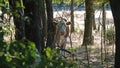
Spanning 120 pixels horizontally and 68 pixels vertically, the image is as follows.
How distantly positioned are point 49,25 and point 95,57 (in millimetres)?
8160

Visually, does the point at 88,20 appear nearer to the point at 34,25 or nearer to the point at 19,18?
the point at 34,25

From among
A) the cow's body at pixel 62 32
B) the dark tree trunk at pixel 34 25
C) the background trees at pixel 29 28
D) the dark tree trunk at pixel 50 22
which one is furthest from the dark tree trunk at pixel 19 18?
the cow's body at pixel 62 32

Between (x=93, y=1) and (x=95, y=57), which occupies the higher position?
(x=93, y=1)

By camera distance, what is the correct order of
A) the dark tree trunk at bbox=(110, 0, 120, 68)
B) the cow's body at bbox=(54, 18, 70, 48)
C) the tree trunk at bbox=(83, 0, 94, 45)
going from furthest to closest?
the tree trunk at bbox=(83, 0, 94, 45), the cow's body at bbox=(54, 18, 70, 48), the dark tree trunk at bbox=(110, 0, 120, 68)

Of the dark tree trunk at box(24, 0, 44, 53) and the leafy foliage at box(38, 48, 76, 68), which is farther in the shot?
the dark tree trunk at box(24, 0, 44, 53)

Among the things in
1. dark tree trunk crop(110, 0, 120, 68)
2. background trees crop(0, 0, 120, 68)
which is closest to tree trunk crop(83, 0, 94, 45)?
background trees crop(0, 0, 120, 68)

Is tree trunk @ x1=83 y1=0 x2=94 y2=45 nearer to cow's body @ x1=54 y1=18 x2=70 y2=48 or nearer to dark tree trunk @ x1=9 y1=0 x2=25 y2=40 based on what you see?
cow's body @ x1=54 y1=18 x2=70 y2=48

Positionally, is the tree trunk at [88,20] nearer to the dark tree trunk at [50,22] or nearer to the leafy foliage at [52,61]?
the dark tree trunk at [50,22]

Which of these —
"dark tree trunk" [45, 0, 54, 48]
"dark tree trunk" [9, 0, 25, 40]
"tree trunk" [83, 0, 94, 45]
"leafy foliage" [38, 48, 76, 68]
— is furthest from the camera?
"tree trunk" [83, 0, 94, 45]

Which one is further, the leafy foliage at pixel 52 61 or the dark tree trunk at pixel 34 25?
the dark tree trunk at pixel 34 25

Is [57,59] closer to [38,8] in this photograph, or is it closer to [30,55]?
[30,55]

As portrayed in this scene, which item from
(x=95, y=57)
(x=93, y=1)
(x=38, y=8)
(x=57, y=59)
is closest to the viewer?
(x=57, y=59)

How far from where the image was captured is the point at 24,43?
2.17m

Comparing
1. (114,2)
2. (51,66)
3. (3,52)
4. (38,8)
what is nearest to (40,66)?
(51,66)
